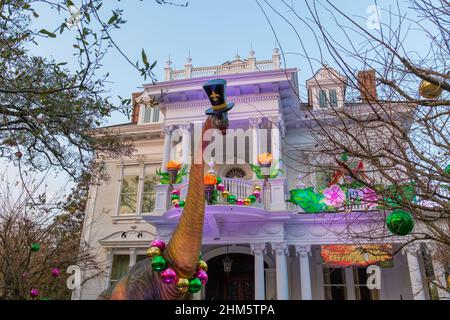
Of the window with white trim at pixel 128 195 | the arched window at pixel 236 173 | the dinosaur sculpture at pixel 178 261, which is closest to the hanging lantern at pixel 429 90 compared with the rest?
the dinosaur sculpture at pixel 178 261

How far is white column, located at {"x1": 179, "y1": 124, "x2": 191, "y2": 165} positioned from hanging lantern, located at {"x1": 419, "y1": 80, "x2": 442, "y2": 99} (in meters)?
10.4

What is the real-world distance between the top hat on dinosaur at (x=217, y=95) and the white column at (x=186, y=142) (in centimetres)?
852

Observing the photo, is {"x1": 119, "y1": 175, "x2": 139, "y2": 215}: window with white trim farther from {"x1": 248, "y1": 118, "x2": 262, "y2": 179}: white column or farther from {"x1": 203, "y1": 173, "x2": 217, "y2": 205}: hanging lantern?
{"x1": 248, "y1": 118, "x2": 262, "y2": 179}: white column

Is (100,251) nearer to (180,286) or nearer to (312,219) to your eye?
(312,219)

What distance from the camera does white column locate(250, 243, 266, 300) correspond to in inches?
446

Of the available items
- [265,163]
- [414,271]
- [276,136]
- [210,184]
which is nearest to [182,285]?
[210,184]

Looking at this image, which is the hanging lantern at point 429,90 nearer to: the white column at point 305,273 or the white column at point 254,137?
the white column at point 305,273

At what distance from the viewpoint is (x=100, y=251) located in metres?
16.1

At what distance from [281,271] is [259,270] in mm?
715

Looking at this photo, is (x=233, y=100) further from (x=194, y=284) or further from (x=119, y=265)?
(x=194, y=284)

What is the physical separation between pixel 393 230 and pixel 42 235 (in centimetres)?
1093

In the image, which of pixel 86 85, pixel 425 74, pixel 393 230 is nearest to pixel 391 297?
pixel 393 230

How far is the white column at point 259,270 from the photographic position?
11336mm

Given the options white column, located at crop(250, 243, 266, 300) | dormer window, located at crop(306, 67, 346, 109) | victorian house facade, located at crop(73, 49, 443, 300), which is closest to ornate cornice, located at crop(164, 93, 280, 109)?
victorian house facade, located at crop(73, 49, 443, 300)
